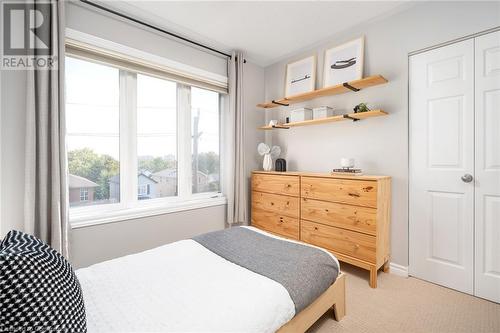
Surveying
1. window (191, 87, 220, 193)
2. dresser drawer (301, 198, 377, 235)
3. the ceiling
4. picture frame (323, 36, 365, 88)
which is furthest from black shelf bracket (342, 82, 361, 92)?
window (191, 87, 220, 193)

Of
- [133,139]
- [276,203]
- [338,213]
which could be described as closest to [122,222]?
[133,139]

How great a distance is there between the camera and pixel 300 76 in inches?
123

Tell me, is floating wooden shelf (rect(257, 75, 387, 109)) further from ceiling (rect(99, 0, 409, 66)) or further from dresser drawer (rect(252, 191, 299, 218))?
dresser drawer (rect(252, 191, 299, 218))

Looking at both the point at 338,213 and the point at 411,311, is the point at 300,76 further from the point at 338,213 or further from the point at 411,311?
the point at 411,311

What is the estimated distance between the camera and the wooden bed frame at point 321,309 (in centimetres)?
124

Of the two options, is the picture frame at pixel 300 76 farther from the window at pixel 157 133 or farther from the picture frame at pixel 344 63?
the window at pixel 157 133

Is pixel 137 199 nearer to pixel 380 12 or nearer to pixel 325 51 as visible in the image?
pixel 325 51

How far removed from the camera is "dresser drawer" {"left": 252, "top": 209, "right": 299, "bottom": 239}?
272cm

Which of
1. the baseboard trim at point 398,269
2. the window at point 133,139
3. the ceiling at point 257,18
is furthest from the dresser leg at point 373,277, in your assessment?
the ceiling at point 257,18

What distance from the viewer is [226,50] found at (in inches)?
122

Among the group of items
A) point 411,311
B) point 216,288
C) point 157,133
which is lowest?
point 411,311

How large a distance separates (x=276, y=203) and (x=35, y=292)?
2.47 m

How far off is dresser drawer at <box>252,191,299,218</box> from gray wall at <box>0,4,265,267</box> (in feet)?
1.56

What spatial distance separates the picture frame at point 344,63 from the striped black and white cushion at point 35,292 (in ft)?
9.35
